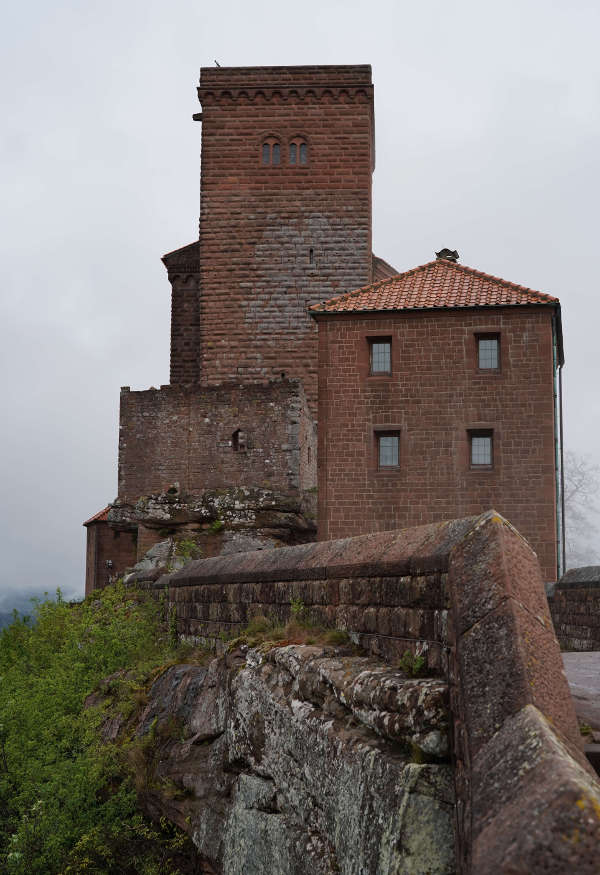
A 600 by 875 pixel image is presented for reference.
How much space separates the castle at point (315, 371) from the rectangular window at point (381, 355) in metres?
0.03

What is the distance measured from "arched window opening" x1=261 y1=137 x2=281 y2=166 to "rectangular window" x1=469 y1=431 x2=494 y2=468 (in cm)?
1621

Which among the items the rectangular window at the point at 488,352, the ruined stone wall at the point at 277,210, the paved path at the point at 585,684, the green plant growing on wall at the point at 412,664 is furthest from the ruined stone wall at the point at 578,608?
the ruined stone wall at the point at 277,210

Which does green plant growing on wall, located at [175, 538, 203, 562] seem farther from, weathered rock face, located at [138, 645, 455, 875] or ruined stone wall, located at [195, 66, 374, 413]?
weathered rock face, located at [138, 645, 455, 875]

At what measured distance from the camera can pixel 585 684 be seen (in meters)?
6.66

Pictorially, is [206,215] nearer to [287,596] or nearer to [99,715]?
[99,715]

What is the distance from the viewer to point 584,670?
25.3ft

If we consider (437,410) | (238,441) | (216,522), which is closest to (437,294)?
(437,410)

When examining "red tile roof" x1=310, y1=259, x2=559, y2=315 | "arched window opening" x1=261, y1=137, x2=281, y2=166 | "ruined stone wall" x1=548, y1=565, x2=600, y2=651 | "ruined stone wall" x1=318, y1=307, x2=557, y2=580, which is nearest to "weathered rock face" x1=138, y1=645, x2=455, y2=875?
"ruined stone wall" x1=548, y1=565, x2=600, y2=651

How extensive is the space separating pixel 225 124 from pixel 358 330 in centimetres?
1509

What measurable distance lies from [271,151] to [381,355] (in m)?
14.6

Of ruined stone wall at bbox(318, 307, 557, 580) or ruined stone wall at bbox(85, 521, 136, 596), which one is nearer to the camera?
ruined stone wall at bbox(318, 307, 557, 580)

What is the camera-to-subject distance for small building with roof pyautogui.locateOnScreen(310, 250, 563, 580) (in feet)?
64.6

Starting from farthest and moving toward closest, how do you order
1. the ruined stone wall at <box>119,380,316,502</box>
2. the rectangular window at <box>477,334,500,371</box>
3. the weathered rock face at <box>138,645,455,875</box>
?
1. the ruined stone wall at <box>119,380,316,502</box>
2. the rectangular window at <box>477,334,500,371</box>
3. the weathered rock face at <box>138,645,455,875</box>

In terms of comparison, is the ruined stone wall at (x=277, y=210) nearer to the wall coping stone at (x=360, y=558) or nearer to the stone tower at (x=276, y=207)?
the stone tower at (x=276, y=207)
